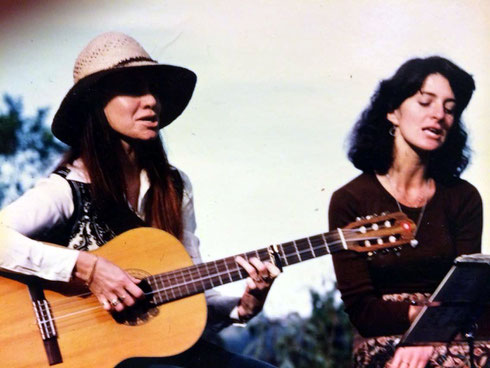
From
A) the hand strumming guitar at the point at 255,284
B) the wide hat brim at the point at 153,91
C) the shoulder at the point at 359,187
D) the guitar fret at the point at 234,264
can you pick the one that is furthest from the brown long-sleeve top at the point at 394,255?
the wide hat brim at the point at 153,91

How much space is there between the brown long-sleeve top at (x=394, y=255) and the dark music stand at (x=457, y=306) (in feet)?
0.59

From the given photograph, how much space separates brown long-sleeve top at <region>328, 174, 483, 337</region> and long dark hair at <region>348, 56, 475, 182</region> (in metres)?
0.05

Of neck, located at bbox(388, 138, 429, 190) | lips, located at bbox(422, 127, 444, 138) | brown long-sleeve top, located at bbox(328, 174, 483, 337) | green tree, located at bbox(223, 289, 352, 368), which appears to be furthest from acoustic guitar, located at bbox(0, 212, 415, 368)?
green tree, located at bbox(223, 289, 352, 368)

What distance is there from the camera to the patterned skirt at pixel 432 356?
1.89 m

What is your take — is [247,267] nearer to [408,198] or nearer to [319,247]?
[319,247]

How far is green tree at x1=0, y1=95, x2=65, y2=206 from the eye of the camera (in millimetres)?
2088

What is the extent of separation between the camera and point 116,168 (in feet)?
6.62

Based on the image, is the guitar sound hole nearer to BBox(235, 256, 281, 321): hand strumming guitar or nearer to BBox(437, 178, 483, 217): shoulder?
BBox(235, 256, 281, 321): hand strumming guitar

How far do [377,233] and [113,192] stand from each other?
75 centimetres

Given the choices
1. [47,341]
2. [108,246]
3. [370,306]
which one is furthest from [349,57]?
[47,341]

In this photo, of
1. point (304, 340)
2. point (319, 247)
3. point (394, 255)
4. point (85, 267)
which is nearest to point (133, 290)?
point (85, 267)

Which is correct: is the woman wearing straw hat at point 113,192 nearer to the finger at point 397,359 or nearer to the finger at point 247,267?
the finger at point 247,267

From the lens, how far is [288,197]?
2.16m

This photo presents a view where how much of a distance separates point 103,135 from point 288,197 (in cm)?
60
